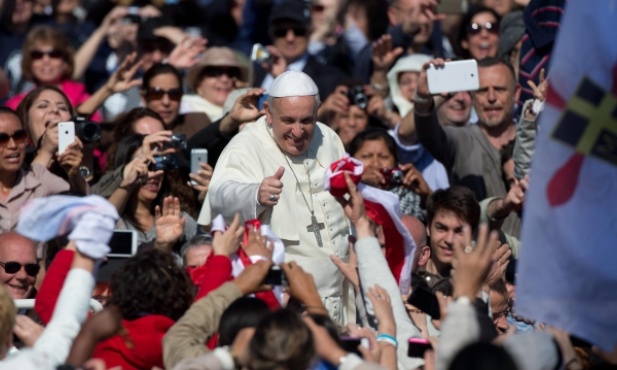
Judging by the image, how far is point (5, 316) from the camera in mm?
A: 6379

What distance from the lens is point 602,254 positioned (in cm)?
672

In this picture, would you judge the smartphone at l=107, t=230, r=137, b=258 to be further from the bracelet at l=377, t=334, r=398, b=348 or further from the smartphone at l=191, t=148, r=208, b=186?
the smartphone at l=191, t=148, r=208, b=186

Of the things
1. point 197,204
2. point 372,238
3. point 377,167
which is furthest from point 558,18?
point 372,238

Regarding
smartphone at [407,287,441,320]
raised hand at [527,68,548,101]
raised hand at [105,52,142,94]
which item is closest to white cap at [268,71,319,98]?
raised hand at [527,68,548,101]

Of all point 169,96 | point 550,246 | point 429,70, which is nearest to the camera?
point 550,246

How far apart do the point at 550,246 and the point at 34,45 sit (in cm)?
680

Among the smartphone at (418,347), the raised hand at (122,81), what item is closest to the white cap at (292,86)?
the smartphone at (418,347)

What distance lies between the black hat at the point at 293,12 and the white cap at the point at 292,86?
3905mm

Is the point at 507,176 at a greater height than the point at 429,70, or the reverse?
the point at 429,70

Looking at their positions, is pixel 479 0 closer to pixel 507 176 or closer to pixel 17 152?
Answer: pixel 507 176

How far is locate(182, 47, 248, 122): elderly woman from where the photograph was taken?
1227 centimetres

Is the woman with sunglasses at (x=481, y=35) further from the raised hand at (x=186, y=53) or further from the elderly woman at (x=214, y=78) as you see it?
the raised hand at (x=186, y=53)

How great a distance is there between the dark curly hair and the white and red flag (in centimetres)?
156

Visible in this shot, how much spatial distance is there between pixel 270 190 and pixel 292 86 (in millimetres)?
859
